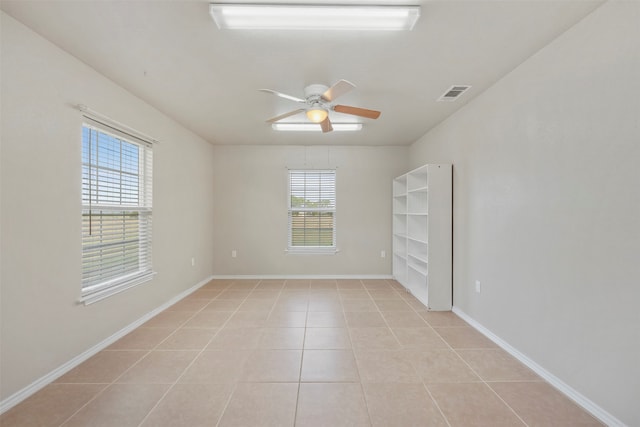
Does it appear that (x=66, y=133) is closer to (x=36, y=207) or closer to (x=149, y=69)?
(x=36, y=207)

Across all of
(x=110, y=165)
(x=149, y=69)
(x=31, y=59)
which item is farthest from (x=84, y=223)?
(x=149, y=69)

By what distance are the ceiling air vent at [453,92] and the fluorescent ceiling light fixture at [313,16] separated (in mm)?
1185

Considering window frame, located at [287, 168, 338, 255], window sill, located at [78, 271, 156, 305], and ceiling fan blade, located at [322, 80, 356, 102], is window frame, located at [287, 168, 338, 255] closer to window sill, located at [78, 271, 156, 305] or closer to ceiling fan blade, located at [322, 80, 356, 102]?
window sill, located at [78, 271, 156, 305]

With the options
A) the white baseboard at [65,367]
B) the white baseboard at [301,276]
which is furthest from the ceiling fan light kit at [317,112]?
the white baseboard at [301,276]

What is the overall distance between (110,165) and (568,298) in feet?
13.0

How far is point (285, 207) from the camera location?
498cm

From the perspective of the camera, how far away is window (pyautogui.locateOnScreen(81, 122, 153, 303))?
2.35 meters

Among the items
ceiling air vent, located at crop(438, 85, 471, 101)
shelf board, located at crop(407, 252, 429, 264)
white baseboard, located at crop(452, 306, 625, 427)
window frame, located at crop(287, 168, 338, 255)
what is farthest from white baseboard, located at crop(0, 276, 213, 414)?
ceiling air vent, located at crop(438, 85, 471, 101)

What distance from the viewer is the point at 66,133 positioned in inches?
83.0

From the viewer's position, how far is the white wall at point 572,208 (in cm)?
150

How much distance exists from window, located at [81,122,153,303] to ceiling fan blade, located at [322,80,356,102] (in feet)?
6.83

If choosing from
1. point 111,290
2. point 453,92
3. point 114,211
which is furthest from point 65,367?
point 453,92

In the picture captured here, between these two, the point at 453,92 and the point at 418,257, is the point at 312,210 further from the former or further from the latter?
the point at 453,92

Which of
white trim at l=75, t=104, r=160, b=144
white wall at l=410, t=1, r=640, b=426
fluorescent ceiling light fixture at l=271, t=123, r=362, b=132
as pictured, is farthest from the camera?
fluorescent ceiling light fixture at l=271, t=123, r=362, b=132
